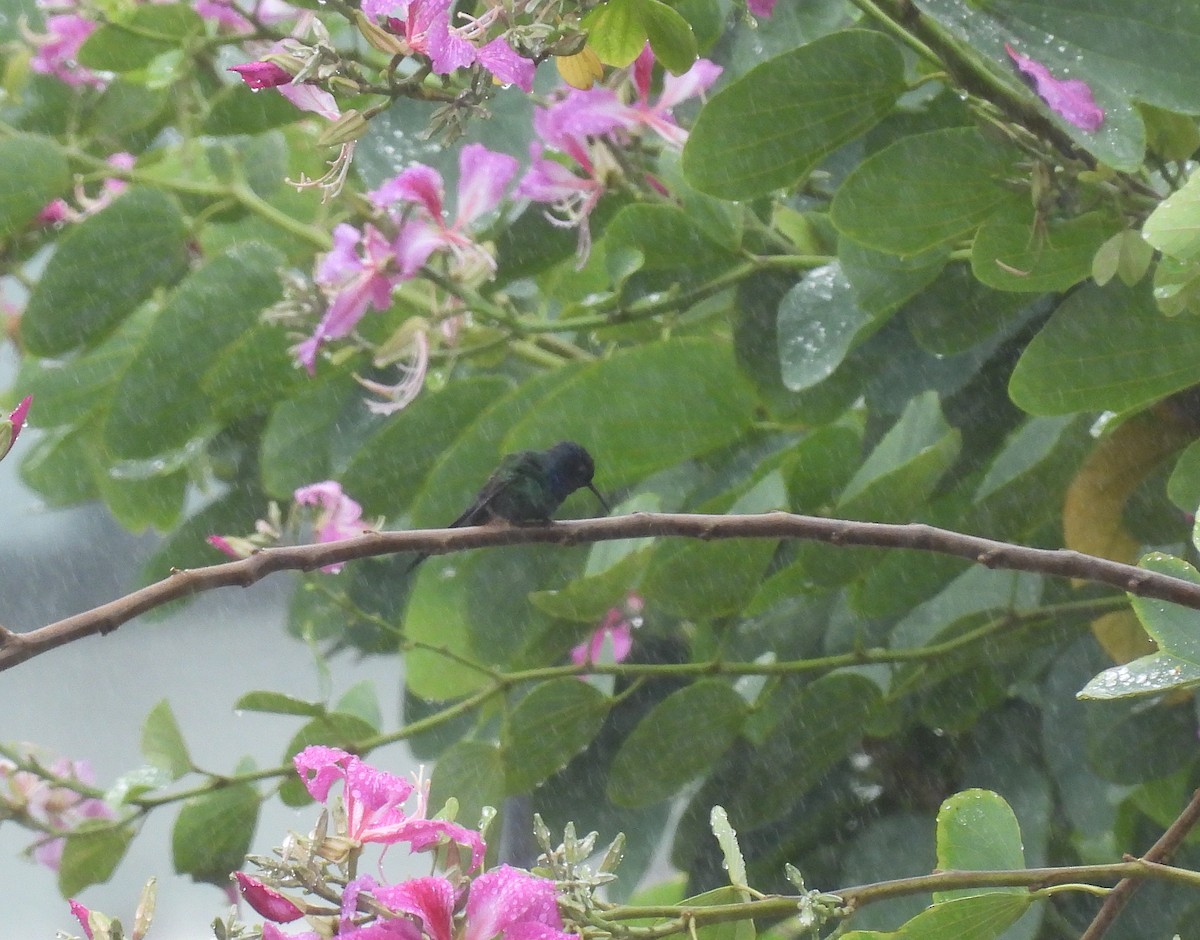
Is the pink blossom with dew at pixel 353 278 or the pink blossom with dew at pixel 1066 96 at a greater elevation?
the pink blossom with dew at pixel 1066 96

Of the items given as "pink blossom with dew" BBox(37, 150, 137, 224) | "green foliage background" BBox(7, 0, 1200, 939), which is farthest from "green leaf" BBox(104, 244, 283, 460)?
"pink blossom with dew" BBox(37, 150, 137, 224)

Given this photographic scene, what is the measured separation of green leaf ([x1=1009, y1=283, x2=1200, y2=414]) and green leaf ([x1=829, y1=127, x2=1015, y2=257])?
0.06m

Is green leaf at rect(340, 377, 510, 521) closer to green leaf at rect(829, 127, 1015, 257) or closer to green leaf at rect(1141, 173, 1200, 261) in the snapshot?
green leaf at rect(829, 127, 1015, 257)

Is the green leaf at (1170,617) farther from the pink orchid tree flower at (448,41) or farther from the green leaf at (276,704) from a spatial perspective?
the green leaf at (276,704)

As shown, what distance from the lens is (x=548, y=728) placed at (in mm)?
550

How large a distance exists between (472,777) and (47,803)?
11.2 inches

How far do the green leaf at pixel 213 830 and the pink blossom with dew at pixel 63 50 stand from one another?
43 cm

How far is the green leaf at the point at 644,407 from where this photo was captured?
56 centimetres

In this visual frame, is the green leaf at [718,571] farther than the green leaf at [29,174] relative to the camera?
No

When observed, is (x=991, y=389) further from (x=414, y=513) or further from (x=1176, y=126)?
(x=414, y=513)

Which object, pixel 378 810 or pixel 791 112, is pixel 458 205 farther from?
pixel 378 810

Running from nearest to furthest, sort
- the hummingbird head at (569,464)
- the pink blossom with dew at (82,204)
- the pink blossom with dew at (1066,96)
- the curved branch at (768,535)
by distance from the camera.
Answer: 1. the curved branch at (768,535)
2. the pink blossom with dew at (1066,96)
3. the hummingbird head at (569,464)
4. the pink blossom with dew at (82,204)

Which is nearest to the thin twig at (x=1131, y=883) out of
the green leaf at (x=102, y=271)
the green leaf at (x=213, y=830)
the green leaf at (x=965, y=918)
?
the green leaf at (x=965, y=918)

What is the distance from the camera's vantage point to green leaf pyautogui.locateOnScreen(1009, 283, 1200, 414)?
1.38 ft
